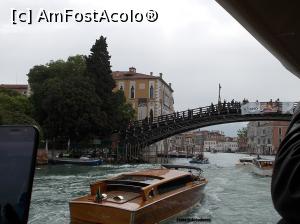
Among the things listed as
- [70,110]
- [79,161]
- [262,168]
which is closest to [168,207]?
[262,168]

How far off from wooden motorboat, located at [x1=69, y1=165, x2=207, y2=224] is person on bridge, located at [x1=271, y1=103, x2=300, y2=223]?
22.6 ft

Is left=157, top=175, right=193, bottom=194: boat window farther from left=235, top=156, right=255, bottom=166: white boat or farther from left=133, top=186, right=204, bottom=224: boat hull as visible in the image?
left=235, top=156, right=255, bottom=166: white boat

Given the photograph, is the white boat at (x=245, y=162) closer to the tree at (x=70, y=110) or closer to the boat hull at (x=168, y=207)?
the tree at (x=70, y=110)

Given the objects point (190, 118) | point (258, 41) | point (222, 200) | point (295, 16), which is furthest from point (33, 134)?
point (190, 118)

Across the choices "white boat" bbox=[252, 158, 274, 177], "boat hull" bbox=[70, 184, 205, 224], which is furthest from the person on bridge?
"white boat" bbox=[252, 158, 274, 177]

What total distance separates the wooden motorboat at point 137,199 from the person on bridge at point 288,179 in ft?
22.6

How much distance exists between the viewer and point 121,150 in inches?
1222

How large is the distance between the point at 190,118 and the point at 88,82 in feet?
24.4

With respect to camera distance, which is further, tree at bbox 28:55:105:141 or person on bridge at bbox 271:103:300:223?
tree at bbox 28:55:105:141

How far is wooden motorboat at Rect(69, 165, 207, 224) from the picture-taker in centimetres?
752

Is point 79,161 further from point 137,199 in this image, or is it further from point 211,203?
point 137,199

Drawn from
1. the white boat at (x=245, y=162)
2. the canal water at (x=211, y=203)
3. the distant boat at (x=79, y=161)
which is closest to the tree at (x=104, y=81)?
the distant boat at (x=79, y=161)

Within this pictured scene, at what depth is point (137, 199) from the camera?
8227mm

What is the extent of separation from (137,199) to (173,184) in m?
1.95
